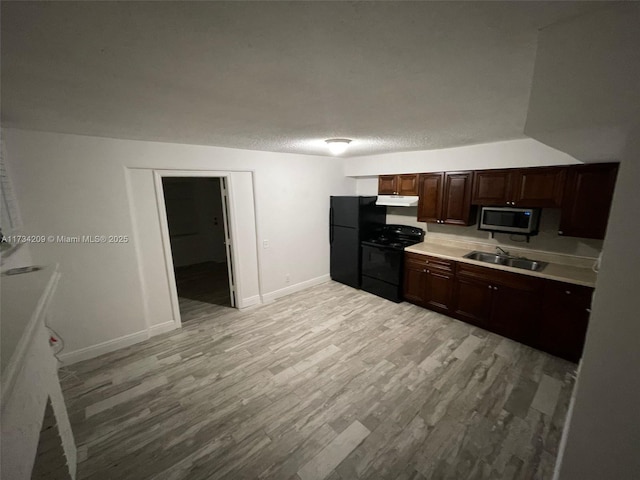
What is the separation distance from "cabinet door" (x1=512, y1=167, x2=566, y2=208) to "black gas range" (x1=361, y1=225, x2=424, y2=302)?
5.13 ft

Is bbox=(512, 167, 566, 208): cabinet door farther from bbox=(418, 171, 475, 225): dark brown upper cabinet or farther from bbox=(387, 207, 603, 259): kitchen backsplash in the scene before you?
bbox=(418, 171, 475, 225): dark brown upper cabinet

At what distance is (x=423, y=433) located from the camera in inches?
75.9

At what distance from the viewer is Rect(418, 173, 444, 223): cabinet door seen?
3.65 meters

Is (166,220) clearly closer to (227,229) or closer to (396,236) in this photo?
(227,229)

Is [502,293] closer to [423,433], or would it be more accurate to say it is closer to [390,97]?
[423,433]

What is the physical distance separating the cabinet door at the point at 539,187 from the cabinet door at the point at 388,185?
1.66 metres

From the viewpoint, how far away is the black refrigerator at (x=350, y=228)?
14.3ft

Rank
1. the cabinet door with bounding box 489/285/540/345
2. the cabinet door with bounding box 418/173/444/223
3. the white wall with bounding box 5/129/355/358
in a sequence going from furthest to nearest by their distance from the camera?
the cabinet door with bounding box 418/173/444/223 < the cabinet door with bounding box 489/285/540/345 < the white wall with bounding box 5/129/355/358

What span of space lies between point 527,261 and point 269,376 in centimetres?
354

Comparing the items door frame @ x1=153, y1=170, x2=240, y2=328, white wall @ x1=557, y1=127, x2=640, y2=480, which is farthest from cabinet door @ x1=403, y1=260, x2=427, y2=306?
white wall @ x1=557, y1=127, x2=640, y2=480

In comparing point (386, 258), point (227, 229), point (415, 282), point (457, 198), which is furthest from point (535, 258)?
point (227, 229)

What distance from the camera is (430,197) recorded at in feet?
12.3

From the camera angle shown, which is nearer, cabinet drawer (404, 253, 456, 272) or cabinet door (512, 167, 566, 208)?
cabinet door (512, 167, 566, 208)

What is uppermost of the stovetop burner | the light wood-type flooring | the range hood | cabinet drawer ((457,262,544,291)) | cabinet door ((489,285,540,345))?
the range hood
